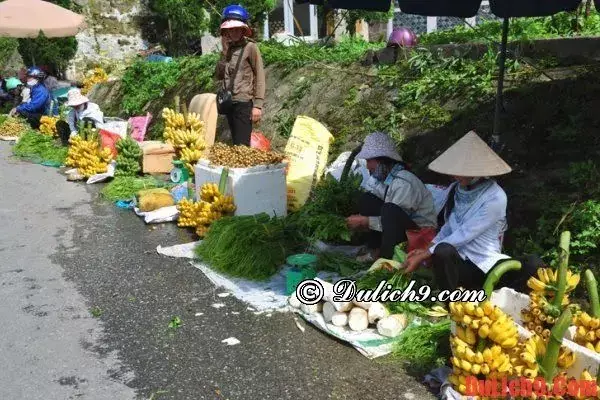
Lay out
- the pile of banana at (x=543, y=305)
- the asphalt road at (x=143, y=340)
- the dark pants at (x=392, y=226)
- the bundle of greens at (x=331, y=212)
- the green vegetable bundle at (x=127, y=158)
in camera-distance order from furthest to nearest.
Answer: the green vegetable bundle at (x=127, y=158) < the bundle of greens at (x=331, y=212) < the dark pants at (x=392, y=226) < the asphalt road at (x=143, y=340) < the pile of banana at (x=543, y=305)

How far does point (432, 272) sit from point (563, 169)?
2212 mm

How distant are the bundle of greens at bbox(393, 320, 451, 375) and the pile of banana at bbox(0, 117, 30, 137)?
1085cm

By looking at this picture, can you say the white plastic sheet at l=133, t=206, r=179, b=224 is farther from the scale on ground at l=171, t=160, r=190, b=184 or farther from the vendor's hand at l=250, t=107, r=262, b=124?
the vendor's hand at l=250, t=107, r=262, b=124

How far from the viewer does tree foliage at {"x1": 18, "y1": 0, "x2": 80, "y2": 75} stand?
54.2ft

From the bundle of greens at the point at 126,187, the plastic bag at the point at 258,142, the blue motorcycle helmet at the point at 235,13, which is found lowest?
the bundle of greens at the point at 126,187

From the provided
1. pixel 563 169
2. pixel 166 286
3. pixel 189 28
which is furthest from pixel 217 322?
pixel 189 28

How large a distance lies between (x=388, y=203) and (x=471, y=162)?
3.29ft

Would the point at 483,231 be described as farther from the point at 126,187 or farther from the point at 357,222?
the point at 126,187

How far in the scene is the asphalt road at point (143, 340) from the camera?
12.1 ft

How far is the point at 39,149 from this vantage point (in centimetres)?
1132

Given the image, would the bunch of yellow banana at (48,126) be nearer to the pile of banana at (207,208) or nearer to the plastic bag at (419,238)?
the pile of banana at (207,208)

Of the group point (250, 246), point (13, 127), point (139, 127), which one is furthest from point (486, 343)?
point (13, 127)

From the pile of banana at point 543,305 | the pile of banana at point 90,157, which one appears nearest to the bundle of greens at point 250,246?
A: the pile of banana at point 543,305

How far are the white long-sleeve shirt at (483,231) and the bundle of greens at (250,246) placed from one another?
5.46 feet
